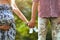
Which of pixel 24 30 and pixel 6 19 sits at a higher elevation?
pixel 6 19

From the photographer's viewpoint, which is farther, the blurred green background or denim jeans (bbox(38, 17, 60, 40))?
the blurred green background

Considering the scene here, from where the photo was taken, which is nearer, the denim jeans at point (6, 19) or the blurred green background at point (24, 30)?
the denim jeans at point (6, 19)

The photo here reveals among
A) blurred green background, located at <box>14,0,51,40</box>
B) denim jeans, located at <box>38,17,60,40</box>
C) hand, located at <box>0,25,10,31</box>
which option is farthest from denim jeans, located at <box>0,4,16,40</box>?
blurred green background, located at <box>14,0,51,40</box>

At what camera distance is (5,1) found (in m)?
5.52

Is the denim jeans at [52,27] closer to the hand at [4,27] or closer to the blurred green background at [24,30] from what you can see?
the hand at [4,27]

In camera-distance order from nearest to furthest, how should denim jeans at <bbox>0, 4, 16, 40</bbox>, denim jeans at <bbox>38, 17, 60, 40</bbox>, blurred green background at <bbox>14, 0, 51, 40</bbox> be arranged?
denim jeans at <bbox>0, 4, 16, 40</bbox> < denim jeans at <bbox>38, 17, 60, 40</bbox> < blurred green background at <bbox>14, 0, 51, 40</bbox>

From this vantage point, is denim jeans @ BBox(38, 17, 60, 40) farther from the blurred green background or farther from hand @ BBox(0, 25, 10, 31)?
Answer: the blurred green background

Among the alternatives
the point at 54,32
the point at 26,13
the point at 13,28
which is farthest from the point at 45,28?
the point at 26,13

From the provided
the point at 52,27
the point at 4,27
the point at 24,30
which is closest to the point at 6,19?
the point at 4,27

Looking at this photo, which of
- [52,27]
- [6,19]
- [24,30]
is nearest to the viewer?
[6,19]

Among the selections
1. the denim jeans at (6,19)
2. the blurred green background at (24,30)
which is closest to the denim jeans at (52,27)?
the denim jeans at (6,19)

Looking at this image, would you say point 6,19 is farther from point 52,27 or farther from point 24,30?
point 24,30

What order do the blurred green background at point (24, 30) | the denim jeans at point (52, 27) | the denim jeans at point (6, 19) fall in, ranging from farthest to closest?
the blurred green background at point (24, 30)
the denim jeans at point (52, 27)
the denim jeans at point (6, 19)

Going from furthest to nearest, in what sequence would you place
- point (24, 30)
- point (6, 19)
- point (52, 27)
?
point (24, 30) < point (52, 27) < point (6, 19)
